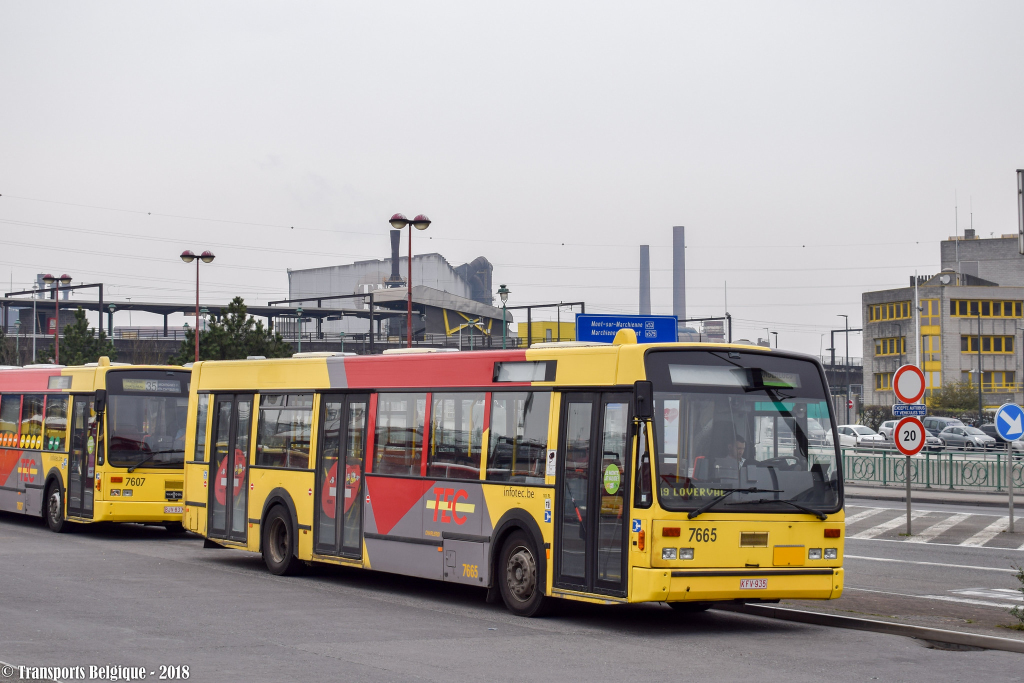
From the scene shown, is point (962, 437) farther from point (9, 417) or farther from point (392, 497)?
point (392, 497)

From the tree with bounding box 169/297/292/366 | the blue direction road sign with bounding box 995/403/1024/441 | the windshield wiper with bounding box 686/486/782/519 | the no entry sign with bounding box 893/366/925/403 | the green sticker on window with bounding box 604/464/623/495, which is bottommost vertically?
the windshield wiper with bounding box 686/486/782/519

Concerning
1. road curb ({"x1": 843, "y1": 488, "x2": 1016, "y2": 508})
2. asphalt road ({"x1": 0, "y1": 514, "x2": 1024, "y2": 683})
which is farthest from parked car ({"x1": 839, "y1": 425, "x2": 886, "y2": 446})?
asphalt road ({"x1": 0, "y1": 514, "x2": 1024, "y2": 683})

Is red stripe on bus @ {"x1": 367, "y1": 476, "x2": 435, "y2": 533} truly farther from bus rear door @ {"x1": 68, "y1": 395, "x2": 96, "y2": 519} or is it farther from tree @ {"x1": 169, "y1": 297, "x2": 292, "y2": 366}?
tree @ {"x1": 169, "y1": 297, "x2": 292, "y2": 366}

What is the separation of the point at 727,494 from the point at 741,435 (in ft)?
1.94

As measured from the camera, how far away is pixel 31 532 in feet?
76.8

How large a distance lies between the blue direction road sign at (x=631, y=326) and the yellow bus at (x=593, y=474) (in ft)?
26.6

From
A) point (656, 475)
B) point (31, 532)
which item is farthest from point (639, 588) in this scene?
point (31, 532)

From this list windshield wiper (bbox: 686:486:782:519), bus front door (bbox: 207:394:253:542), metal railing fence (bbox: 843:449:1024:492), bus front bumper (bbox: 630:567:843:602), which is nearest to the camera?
bus front bumper (bbox: 630:567:843:602)

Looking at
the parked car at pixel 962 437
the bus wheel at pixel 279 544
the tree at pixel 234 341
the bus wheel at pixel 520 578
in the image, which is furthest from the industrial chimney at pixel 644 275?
the bus wheel at pixel 520 578

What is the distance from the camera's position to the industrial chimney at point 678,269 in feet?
630

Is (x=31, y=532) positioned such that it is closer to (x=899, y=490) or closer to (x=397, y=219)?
(x=397, y=219)

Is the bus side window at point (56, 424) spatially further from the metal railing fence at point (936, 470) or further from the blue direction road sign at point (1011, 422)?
the metal railing fence at point (936, 470)

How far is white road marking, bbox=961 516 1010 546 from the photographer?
22.6m

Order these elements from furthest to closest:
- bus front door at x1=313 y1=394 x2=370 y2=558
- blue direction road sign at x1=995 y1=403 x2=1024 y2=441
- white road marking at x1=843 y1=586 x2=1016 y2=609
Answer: blue direction road sign at x1=995 y1=403 x2=1024 y2=441 < bus front door at x1=313 y1=394 x2=370 y2=558 < white road marking at x1=843 y1=586 x2=1016 y2=609
